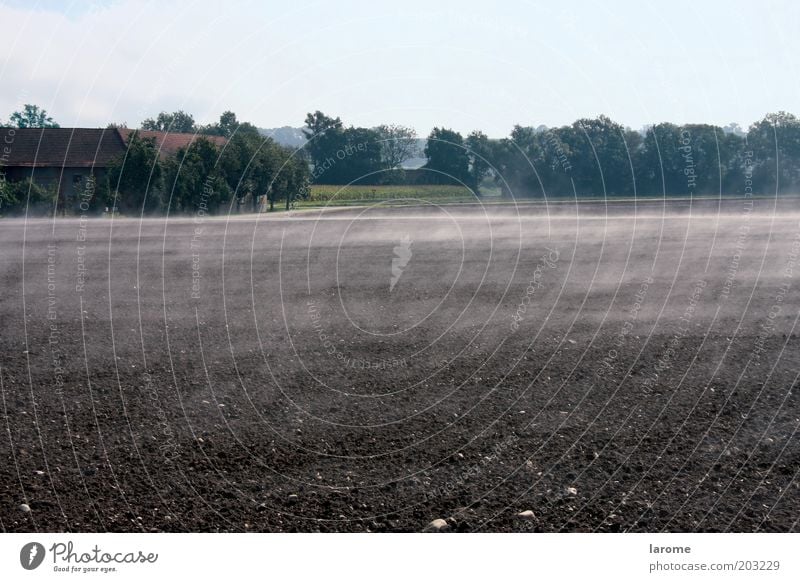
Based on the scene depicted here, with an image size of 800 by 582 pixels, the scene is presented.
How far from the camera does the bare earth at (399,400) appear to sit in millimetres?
7012

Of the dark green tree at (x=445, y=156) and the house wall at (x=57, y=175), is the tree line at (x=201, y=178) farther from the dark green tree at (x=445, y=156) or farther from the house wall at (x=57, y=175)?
the house wall at (x=57, y=175)

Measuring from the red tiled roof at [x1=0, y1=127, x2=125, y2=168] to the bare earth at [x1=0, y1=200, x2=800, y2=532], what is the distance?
1669 inches

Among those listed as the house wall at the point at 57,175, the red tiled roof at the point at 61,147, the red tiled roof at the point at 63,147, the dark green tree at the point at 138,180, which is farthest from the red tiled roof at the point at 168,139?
the house wall at the point at 57,175

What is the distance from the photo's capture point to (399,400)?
32.8 feet

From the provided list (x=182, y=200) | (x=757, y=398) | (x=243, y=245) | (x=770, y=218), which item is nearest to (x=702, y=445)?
(x=757, y=398)

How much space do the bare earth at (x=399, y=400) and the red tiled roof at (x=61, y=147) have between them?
4238 cm

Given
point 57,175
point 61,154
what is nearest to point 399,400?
point 57,175

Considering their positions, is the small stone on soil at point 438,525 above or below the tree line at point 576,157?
below

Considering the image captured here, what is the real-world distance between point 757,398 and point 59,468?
8081 mm

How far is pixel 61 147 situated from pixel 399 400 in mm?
59648

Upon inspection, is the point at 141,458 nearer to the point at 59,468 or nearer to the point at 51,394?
the point at 59,468

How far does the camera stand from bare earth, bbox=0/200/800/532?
7.01 metres

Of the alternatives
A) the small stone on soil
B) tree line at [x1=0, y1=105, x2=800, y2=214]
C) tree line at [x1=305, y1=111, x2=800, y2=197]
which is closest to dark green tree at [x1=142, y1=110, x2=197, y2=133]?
tree line at [x1=0, y1=105, x2=800, y2=214]

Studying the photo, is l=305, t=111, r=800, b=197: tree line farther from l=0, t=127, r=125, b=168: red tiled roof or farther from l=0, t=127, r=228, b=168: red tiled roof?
l=0, t=127, r=125, b=168: red tiled roof
